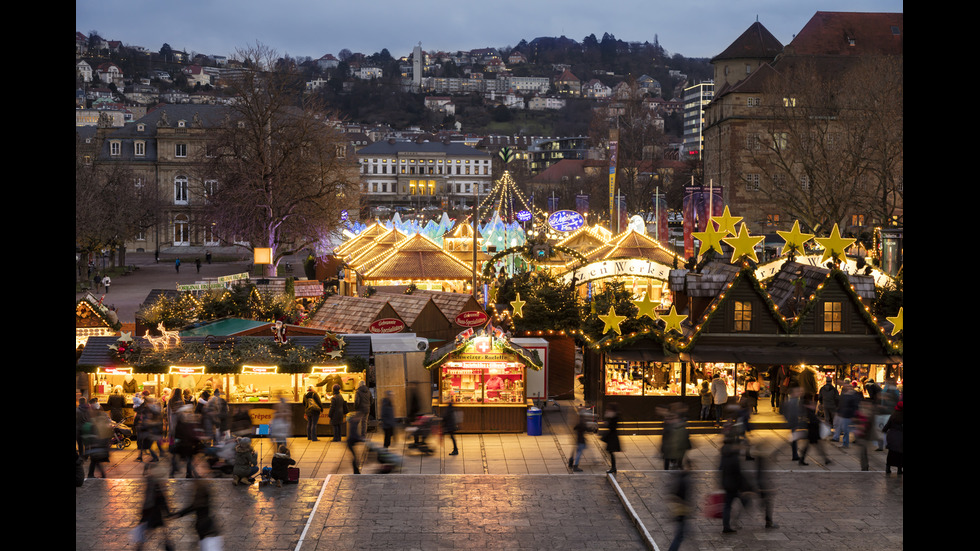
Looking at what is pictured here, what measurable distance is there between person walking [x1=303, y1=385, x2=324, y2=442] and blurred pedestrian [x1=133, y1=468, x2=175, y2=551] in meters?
6.75

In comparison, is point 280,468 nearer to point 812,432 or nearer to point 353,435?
point 353,435

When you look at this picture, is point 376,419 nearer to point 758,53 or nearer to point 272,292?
point 272,292

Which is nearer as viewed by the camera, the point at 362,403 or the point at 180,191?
the point at 362,403

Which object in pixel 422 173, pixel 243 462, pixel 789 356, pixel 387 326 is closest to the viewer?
pixel 243 462

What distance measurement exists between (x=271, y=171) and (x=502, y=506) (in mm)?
33073

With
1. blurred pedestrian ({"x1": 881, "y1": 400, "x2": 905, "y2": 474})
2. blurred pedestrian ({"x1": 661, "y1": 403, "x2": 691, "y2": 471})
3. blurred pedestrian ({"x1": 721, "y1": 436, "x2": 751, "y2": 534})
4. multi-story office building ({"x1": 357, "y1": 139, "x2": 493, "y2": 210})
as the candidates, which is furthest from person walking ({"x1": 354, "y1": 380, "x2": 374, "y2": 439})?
multi-story office building ({"x1": 357, "y1": 139, "x2": 493, "y2": 210})

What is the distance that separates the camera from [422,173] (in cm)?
15438

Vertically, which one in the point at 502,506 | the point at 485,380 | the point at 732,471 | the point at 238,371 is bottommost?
the point at 502,506

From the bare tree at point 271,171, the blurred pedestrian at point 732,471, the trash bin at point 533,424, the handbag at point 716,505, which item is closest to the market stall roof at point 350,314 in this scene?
the trash bin at point 533,424

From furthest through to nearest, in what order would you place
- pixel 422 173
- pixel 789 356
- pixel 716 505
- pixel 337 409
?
1. pixel 422 173
2. pixel 789 356
3. pixel 337 409
4. pixel 716 505

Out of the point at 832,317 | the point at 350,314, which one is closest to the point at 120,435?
the point at 350,314

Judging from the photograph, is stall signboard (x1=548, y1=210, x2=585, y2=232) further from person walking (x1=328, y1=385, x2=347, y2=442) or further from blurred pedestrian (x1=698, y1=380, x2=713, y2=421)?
person walking (x1=328, y1=385, x2=347, y2=442)

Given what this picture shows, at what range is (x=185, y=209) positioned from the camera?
79688 millimetres
